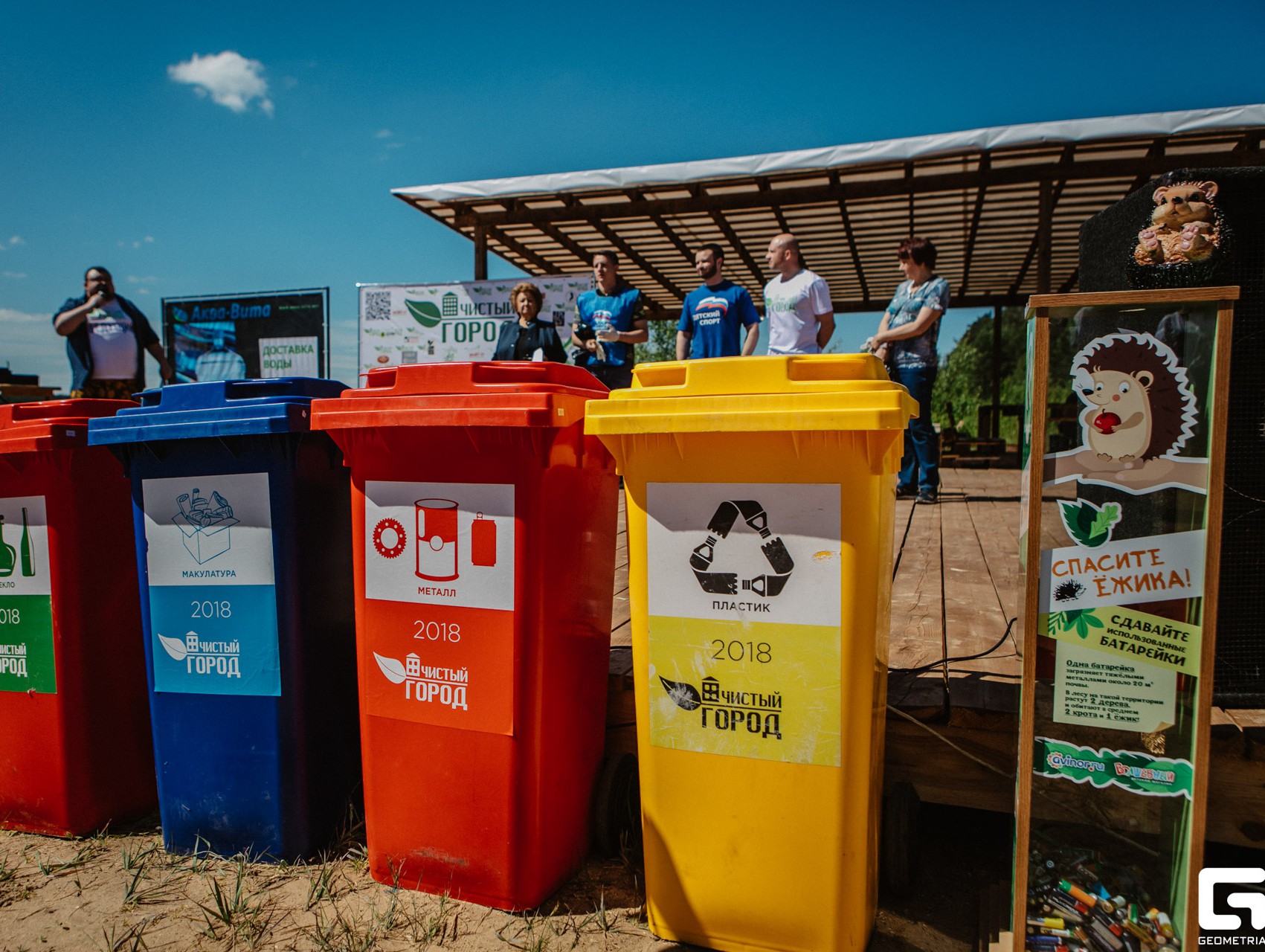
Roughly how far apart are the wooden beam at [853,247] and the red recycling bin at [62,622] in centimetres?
675

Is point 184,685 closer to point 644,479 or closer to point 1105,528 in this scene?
point 644,479

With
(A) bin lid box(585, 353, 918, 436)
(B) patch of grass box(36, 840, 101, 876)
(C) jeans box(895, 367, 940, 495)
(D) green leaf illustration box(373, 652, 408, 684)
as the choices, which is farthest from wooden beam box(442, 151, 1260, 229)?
(B) patch of grass box(36, 840, 101, 876)

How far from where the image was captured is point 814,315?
16.3 ft

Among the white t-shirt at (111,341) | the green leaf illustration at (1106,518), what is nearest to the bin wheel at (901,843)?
the green leaf illustration at (1106,518)

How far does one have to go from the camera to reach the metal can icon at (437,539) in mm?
1986

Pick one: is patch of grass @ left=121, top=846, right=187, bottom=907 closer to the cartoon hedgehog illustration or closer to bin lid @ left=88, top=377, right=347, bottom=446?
bin lid @ left=88, top=377, right=347, bottom=446

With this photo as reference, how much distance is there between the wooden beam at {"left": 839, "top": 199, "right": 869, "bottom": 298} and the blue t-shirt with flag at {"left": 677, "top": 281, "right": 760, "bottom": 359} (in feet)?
9.11

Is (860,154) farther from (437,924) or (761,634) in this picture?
(437,924)

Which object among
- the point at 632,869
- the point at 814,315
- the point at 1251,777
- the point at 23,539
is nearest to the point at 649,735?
the point at 632,869

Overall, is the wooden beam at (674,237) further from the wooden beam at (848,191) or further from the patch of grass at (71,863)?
the patch of grass at (71,863)

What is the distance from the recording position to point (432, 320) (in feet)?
26.2

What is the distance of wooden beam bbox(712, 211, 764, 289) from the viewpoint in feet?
27.6

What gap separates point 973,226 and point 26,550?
917 cm

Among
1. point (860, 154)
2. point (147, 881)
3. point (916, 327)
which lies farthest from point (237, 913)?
point (860, 154)
